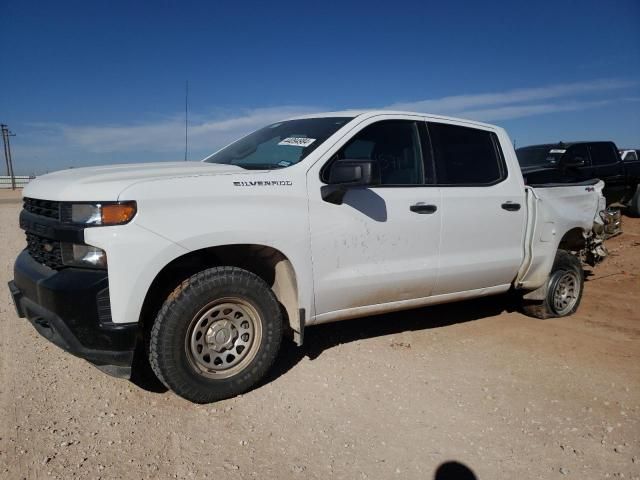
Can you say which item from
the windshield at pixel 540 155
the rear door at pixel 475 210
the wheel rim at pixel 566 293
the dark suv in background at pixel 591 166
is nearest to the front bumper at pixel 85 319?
the rear door at pixel 475 210

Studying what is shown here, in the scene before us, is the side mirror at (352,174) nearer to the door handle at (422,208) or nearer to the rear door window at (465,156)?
the door handle at (422,208)

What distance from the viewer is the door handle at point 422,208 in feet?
12.9

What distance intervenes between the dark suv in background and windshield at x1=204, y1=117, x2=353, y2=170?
783 cm

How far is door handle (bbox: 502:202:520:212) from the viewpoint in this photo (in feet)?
14.8

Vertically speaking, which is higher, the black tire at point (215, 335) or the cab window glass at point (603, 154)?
the cab window glass at point (603, 154)

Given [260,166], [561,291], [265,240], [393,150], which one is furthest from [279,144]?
[561,291]

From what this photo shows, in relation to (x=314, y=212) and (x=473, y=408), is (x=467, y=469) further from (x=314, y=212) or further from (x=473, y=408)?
(x=314, y=212)

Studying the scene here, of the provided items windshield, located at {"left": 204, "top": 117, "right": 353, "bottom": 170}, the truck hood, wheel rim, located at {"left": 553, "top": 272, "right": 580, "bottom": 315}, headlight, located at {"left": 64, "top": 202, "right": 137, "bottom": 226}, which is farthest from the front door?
wheel rim, located at {"left": 553, "top": 272, "right": 580, "bottom": 315}

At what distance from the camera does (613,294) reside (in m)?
6.53

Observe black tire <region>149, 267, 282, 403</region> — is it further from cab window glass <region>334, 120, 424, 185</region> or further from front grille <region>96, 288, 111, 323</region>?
cab window glass <region>334, 120, 424, 185</region>

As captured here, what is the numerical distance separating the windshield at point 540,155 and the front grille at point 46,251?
425 inches

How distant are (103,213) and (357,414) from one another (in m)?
2.03

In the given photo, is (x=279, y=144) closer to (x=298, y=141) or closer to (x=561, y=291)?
(x=298, y=141)

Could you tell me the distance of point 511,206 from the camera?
456cm
